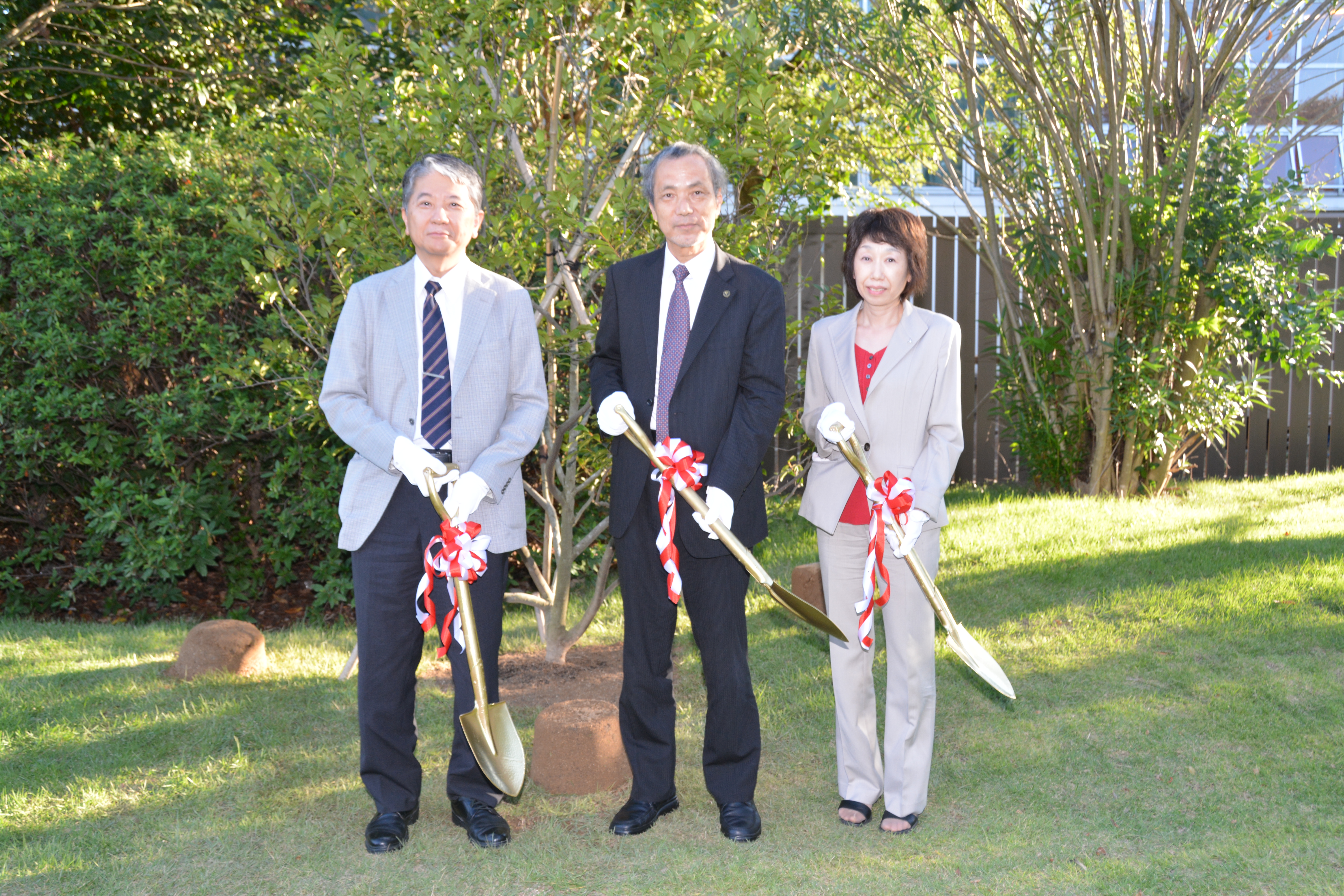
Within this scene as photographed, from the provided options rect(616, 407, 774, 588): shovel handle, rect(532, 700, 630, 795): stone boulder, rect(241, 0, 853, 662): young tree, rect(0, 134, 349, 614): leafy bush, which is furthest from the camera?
rect(0, 134, 349, 614): leafy bush

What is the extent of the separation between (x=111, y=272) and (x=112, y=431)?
76cm

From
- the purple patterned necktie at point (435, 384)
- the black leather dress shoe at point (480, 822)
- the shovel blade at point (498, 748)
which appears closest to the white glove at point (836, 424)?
the purple patterned necktie at point (435, 384)

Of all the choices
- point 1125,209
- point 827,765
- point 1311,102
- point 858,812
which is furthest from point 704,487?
point 1311,102

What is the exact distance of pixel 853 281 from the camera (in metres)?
2.92

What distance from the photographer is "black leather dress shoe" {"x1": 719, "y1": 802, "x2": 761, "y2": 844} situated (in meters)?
2.89

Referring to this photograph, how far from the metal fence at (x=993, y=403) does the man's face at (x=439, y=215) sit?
500cm

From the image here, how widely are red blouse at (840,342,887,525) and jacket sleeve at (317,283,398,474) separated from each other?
3.98 ft

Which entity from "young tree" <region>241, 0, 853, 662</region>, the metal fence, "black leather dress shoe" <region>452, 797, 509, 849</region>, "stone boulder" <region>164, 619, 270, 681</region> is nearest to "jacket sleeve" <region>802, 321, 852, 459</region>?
"young tree" <region>241, 0, 853, 662</region>

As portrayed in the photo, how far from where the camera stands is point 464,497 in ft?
8.69

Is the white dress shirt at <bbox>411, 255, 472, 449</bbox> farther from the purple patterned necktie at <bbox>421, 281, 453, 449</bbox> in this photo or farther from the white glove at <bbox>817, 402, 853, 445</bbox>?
the white glove at <bbox>817, 402, 853, 445</bbox>

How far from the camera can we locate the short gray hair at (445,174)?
2787 mm

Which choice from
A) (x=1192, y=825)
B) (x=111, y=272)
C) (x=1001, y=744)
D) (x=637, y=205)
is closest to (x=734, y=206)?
(x=637, y=205)

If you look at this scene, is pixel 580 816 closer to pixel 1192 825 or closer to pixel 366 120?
pixel 1192 825

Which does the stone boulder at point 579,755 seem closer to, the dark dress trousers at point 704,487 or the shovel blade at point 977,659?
the dark dress trousers at point 704,487
